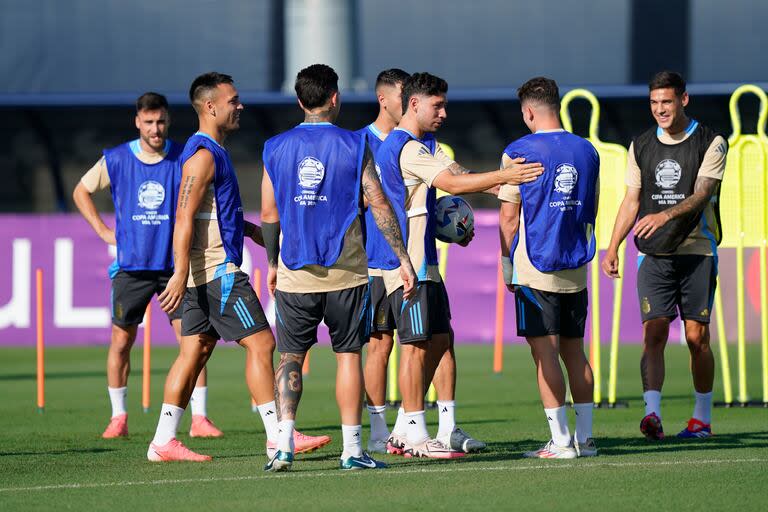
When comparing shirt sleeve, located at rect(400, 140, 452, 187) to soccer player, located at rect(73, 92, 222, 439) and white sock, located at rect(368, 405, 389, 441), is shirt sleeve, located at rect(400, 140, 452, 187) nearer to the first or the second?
white sock, located at rect(368, 405, 389, 441)

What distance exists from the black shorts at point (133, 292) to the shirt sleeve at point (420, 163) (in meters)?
2.61

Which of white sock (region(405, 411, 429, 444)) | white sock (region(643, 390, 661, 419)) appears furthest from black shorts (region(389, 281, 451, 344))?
white sock (region(643, 390, 661, 419))

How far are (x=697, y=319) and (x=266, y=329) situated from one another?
10.0ft

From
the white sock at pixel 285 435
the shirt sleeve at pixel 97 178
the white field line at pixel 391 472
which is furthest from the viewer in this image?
the shirt sleeve at pixel 97 178

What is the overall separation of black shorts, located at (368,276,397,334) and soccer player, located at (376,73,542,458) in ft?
0.78

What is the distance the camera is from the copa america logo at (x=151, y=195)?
9930 millimetres

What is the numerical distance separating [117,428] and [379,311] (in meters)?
2.27

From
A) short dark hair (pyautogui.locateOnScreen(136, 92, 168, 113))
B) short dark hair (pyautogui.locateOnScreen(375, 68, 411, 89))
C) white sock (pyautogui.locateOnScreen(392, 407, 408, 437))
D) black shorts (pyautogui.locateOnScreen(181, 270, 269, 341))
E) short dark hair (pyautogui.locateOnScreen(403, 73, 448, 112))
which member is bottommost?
white sock (pyautogui.locateOnScreen(392, 407, 408, 437))

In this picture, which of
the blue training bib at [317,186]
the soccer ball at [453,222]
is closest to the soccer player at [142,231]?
the soccer ball at [453,222]

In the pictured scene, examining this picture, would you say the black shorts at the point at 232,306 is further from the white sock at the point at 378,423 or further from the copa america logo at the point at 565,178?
the copa america logo at the point at 565,178

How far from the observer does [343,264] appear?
7547 millimetres

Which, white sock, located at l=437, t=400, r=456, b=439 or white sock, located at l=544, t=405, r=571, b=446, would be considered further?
white sock, located at l=437, t=400, r=456, b=439

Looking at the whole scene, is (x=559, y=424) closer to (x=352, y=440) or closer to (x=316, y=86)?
(x=352, y=440)

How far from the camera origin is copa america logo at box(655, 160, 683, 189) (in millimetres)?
9242
